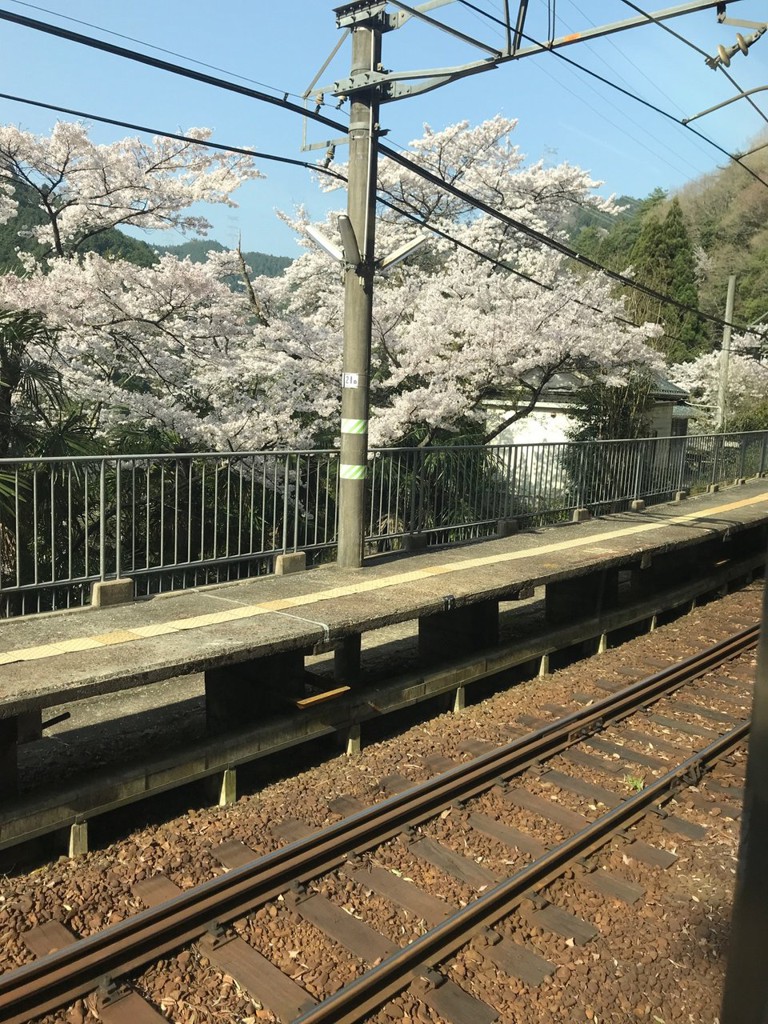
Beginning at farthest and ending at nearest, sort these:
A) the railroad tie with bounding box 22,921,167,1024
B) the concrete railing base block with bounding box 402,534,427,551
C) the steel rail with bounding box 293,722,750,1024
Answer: the concrete railing base block with bounding box 402,534,427,551 → the steel rail with bounding box 293,722,750,1024 → the railroad tie with bounding box 22,921,167,1024

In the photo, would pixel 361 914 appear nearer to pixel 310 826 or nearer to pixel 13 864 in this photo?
pixel 310 826

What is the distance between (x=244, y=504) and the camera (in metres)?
11.4

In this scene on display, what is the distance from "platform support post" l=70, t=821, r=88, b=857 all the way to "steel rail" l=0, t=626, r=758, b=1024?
93 centimetres

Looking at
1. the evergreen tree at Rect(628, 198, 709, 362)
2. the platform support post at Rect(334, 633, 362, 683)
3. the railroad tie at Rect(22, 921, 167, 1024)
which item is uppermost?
the evergreen tree at Rect(628, 198, 709, 362)

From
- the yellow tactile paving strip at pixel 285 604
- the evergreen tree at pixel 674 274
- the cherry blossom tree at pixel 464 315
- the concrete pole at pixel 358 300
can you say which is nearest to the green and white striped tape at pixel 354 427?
the concrete pole at pixel 358 300

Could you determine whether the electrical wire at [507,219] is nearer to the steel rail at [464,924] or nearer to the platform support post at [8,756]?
the steel rail at [464,924]

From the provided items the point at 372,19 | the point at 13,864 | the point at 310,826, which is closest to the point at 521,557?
the point at 310,826

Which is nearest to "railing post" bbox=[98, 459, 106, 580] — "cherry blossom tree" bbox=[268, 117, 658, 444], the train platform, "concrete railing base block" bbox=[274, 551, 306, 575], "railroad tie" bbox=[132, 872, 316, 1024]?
the train platform

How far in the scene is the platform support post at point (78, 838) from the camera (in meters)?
5.35

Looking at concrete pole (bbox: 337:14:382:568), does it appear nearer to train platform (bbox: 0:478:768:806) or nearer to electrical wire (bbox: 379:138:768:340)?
electrical wire (bbox: 379:138:768:340)

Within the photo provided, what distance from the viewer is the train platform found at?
5.46m

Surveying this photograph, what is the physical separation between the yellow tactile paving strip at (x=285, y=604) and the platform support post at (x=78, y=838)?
1.06 m

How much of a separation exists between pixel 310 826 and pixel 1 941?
2.01m

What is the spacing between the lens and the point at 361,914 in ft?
15.9
